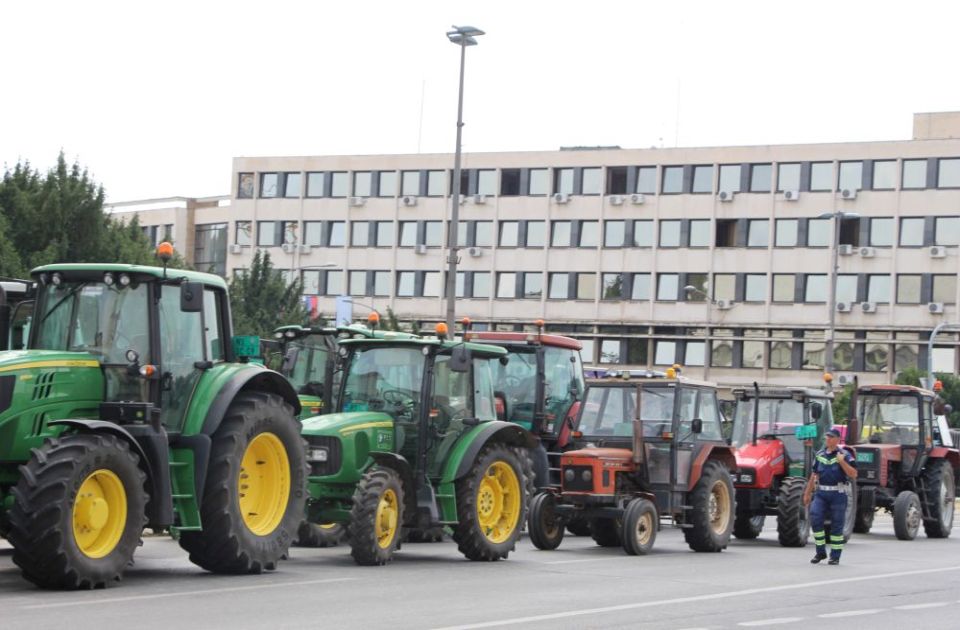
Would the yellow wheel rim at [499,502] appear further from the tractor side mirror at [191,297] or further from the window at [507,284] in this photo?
the window at [507,284]

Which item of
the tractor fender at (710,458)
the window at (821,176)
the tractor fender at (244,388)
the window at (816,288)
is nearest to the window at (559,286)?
the window at (816,288)

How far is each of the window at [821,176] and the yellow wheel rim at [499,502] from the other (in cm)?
6251

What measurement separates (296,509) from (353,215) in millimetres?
74726

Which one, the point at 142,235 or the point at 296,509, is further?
the point at 142,235

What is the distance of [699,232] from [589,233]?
5.82 meters

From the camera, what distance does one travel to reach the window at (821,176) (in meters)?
79.1

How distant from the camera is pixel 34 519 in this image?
42.4 feet

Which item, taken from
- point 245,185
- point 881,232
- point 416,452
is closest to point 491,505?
point 416,452

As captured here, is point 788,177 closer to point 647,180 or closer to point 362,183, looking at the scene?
point 647,180

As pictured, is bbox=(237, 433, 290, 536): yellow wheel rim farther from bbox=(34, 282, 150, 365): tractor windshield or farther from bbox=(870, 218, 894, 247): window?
bbox=(870, 218, 894, 247): window

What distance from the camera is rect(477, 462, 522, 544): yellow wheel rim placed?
18844 millimetres

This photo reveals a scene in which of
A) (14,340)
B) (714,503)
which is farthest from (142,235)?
(14,340)

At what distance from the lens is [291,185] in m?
92.3

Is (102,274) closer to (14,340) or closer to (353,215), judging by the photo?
(14,340)
